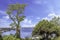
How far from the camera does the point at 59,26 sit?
11664 mm

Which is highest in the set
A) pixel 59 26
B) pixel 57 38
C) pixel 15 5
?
pixel 15 5

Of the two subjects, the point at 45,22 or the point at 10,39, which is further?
the point at 45,22

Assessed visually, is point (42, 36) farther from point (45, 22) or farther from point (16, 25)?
point (16, 25)

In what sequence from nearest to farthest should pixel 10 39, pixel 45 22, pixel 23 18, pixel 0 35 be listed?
pixel 10 39 → pixel 0 35 → pixel 23 18 → pixel 45 22

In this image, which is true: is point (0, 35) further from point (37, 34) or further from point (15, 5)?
point (37, 34)

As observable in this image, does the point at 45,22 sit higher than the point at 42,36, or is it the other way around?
the point at 45,22

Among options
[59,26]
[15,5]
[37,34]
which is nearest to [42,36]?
[37,34]

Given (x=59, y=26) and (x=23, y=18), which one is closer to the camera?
(x=23, y=18)

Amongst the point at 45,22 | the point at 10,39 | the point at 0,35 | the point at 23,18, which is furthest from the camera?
the point at 45,22

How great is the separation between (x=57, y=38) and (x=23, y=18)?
2661 mm

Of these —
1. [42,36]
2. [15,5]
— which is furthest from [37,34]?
[15,5]

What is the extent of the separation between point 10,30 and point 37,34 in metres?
1.90

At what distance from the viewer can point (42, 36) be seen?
1158 cm

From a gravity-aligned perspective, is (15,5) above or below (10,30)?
above
